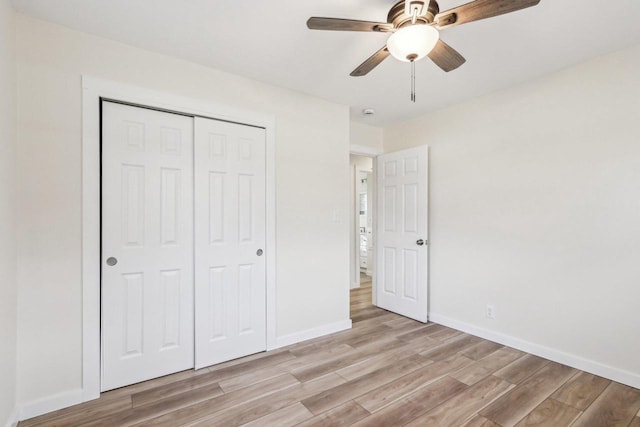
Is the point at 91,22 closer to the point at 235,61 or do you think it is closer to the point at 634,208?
the point at 235,61

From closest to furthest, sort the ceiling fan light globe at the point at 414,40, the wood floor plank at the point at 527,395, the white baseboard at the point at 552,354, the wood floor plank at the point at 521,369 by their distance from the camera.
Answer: the ceiling fan light globe at the point at 414,40
the wood floor plank at the point at 527,395
the white baseboard at the point at 552,354
the wood floor plank at the point at 521,369

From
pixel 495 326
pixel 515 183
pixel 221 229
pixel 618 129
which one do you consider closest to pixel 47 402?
pixel 221 229

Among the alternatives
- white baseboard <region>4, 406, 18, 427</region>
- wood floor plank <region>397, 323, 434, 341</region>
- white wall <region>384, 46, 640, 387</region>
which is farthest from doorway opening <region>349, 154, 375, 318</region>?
white baseboard <region>4, 406, 18, 427</region>

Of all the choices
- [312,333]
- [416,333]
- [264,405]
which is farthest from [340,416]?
[416,333]

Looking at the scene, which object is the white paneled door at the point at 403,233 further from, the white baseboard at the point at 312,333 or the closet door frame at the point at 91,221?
the closet door frame at the point at 91,221

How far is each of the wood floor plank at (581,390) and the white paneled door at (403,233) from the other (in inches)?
56.3

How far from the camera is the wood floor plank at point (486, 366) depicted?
7.72 ft

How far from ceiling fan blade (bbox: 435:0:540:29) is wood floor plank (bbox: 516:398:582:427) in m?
2.28

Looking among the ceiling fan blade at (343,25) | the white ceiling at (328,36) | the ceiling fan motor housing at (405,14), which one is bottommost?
the ceiling fan blade at (343,25)

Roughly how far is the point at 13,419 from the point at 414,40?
3.03m

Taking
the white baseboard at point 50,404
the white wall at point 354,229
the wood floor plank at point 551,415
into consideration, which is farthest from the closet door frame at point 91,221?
the white wall at point 354,229

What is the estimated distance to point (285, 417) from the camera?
6.19ft

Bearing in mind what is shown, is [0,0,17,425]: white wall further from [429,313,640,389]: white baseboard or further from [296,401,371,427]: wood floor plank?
[429,313,640,389]: white baseboard

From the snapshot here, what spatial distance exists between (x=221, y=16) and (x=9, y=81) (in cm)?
126
